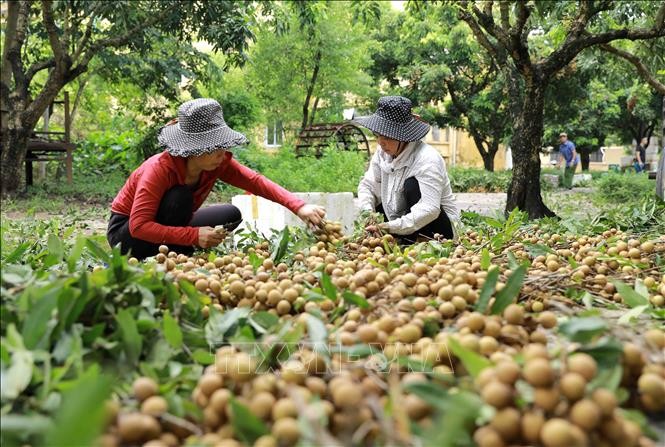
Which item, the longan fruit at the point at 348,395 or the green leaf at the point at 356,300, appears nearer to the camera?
the longan fruit at the point at 348,395

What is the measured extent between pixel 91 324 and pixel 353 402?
537mm

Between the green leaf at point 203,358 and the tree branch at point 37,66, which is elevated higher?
the tree branch at point 37,66

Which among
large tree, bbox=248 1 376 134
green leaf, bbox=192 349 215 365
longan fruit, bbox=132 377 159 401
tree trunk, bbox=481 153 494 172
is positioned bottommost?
green leaf, bbox=192 349 215 365

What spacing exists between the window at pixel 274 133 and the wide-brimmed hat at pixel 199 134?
54.3 feet

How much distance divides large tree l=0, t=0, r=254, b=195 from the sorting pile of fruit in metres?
7.63

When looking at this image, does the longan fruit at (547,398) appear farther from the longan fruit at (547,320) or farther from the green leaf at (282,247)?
the green leaf at (282,247)

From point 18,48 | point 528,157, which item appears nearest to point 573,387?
point 528,157

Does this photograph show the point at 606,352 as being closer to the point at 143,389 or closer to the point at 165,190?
the point at 143,389

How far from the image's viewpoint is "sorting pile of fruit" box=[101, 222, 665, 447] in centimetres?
75

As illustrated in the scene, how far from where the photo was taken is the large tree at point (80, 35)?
854cm

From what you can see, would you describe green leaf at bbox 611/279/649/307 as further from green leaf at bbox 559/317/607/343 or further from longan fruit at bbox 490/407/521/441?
longan fruit at bbox 490/407/521/441

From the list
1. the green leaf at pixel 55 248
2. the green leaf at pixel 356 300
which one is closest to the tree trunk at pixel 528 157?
the green leaf at pixel 55 248

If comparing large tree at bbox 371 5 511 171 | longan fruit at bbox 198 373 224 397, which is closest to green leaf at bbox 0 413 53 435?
longan fruit at bbox 198 373 224 397

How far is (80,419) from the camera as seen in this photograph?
1.85 feet
